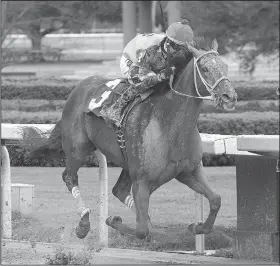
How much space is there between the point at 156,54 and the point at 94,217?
229 centimetres

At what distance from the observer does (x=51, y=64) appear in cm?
3703

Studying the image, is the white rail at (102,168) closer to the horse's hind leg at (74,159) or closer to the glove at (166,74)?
the horse's hind leg at (74,159)

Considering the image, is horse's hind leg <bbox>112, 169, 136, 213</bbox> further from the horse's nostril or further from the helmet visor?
the horse's nostril

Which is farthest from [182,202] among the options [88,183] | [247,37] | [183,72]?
[247,37]

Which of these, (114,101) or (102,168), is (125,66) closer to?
(114,101)

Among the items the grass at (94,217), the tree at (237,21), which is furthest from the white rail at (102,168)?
the tree at (237,21)

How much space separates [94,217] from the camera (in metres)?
7.98

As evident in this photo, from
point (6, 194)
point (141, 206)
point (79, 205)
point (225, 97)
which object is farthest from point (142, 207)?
point (6, 194)

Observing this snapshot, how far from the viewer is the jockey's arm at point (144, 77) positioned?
5.89 meters

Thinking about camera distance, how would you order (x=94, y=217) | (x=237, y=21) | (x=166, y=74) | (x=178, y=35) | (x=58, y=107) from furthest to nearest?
(x=237, y=21) → (x=58, y=107) → (x=94, y=217) → (x=166, y=74) → (x=178, y=35)

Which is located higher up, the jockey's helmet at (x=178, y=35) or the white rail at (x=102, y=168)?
the jockey's helmet at (x=178, y=35)

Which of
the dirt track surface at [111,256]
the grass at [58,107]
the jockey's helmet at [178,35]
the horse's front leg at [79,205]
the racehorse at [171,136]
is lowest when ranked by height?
the dirt track surface at [111,256]

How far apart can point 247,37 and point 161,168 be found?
1633 cm

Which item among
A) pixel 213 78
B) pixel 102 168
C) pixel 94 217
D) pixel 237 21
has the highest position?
pixel 237 21
